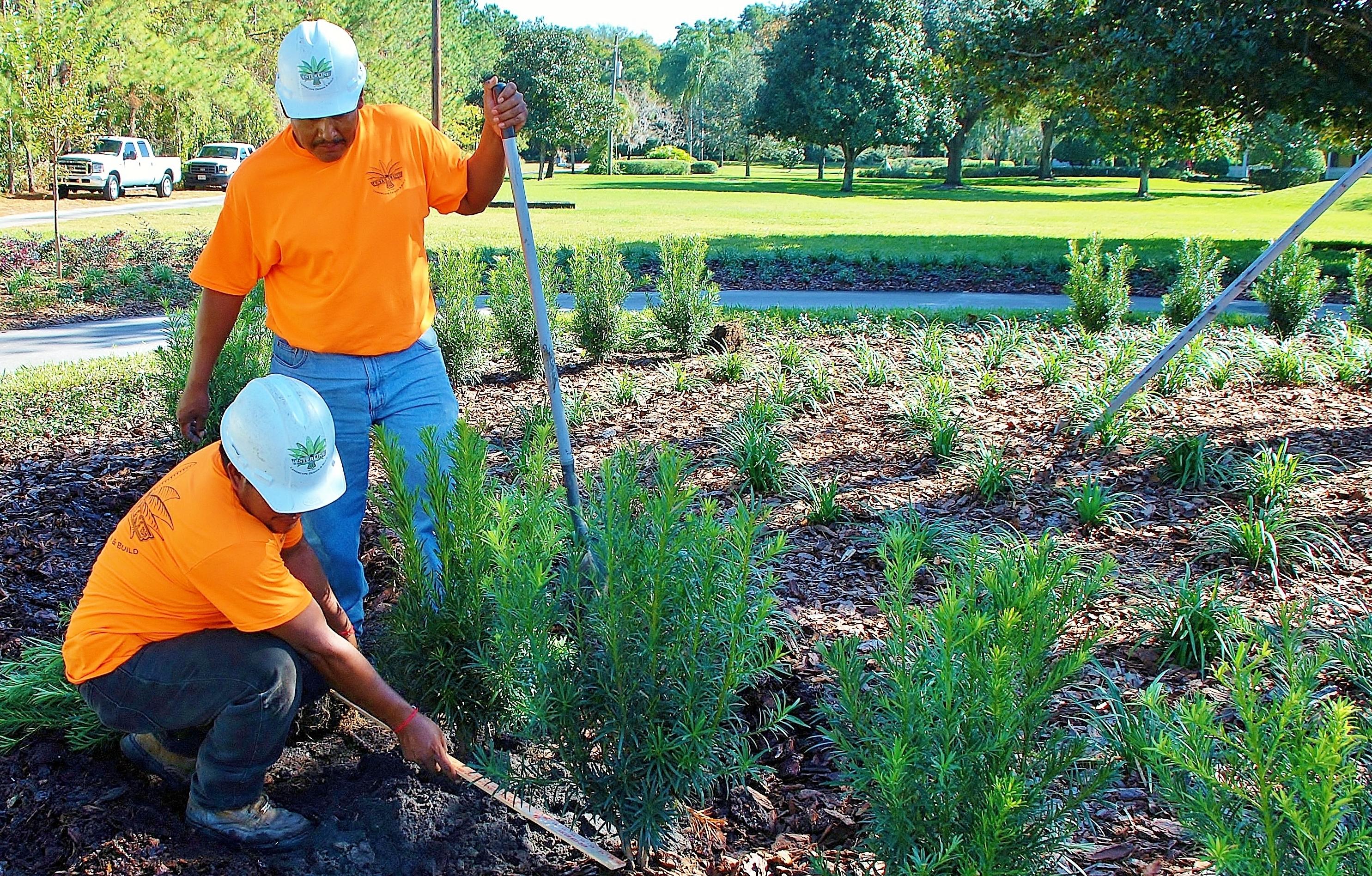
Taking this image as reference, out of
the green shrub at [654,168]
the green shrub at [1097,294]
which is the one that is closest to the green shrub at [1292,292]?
the green shrub at [1097,294]

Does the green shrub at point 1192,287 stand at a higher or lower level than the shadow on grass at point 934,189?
lower

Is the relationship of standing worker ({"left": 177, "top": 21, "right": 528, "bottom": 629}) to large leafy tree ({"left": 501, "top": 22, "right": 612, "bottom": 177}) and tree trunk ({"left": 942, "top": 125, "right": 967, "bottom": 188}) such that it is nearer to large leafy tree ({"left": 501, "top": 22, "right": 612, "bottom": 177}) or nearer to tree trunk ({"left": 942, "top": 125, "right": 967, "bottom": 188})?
large leafy tree ({"left": 501, "top": 22, "right": 612, "bottom": 177})

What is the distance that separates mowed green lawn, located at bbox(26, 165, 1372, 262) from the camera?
17.2 meters

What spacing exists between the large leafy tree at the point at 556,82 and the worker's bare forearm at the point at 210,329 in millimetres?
35446

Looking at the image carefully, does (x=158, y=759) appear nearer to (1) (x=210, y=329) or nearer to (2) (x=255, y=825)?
(2) (x=255, y=825)

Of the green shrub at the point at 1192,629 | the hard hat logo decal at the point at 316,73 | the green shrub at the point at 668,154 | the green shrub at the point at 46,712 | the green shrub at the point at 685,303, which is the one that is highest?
the green shrub at the point at 668,154

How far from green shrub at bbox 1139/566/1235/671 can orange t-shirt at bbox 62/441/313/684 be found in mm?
2708

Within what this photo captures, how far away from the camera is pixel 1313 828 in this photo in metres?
1.70

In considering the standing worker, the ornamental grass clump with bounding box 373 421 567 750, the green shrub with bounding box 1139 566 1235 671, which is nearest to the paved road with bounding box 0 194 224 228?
the standing worker

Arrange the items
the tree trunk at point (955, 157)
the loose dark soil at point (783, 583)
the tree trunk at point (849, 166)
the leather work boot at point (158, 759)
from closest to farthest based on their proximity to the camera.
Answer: the loose dark soil at point (783, 583)
the leather work boot at point (158, 759)
the tree trunk at point (849, 166)
the tree trunk at point (955, 157)

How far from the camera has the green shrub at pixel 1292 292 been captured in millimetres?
7945

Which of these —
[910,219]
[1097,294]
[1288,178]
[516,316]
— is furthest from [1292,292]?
[1288,178]

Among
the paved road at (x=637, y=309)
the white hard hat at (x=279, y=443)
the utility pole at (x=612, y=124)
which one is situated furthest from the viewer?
the utility pole at (x=612, y=124)

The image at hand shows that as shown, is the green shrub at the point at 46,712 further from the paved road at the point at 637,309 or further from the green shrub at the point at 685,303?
the paved road at the point at 637,309
